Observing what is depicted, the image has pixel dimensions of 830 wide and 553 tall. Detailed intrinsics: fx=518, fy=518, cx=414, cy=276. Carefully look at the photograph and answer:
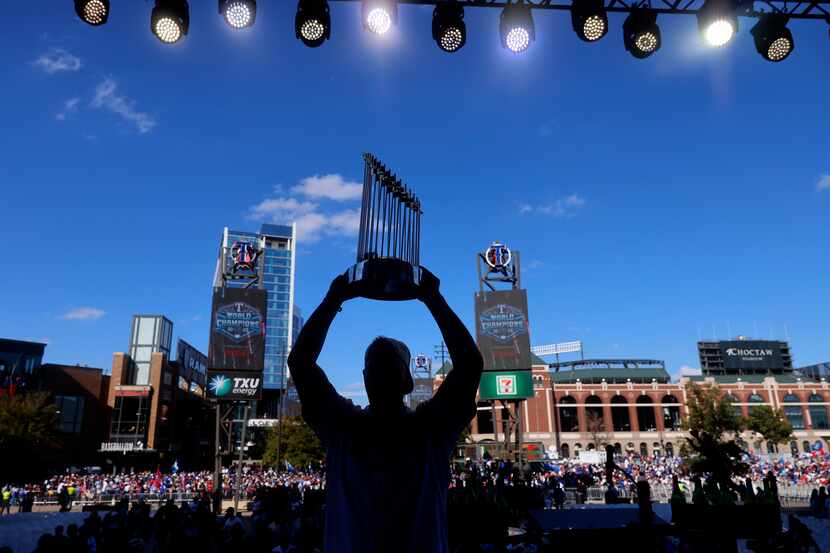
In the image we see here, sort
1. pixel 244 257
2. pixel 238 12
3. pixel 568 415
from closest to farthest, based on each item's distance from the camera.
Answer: pixel 238 12 < pixel 244 257 < pixel 568 415

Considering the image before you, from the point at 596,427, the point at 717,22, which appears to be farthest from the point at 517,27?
the point at 596,427

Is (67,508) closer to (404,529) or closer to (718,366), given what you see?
(404,529)

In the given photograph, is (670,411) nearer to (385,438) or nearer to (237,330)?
(237,330)

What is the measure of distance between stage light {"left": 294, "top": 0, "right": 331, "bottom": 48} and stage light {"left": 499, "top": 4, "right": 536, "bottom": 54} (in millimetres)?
2628

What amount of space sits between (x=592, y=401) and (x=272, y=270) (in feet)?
263

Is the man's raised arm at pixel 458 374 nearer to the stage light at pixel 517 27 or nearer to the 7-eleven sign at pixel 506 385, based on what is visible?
the stage light at pixel 517 27

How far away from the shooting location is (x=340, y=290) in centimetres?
180

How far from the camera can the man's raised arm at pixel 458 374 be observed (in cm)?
169

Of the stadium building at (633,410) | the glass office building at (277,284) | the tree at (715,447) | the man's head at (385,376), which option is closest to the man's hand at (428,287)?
the man's head at (385,376)

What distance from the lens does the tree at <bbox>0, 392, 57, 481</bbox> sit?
75.0 ft

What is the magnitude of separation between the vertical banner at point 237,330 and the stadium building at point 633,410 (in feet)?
170

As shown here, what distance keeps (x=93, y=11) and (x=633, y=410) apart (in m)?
82.6

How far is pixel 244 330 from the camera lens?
1050 inches

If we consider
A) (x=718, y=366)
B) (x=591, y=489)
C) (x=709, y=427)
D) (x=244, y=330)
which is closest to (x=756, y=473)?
(x=709, y=427)
